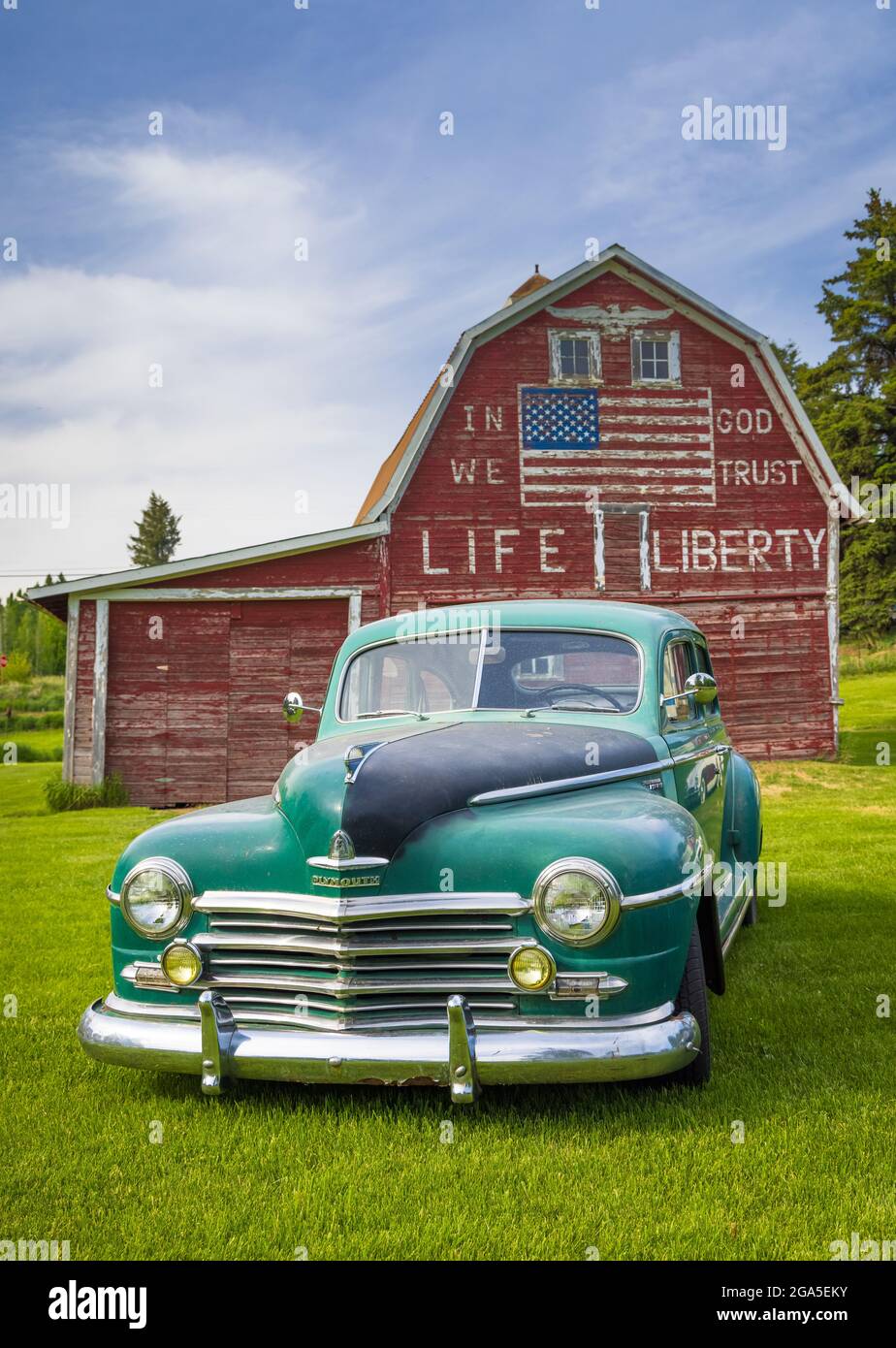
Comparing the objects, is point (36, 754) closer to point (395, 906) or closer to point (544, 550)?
point (544, 550)

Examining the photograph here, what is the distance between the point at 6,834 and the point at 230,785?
3.22 m

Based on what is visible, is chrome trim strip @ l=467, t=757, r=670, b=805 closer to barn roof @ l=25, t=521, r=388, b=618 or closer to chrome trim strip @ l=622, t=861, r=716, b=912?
chrome trim strip @ l=622, t=861, r=716, b=912

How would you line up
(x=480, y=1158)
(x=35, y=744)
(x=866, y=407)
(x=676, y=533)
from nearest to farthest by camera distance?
(x=480, y=1158), (x=676, y=533), (x=35, y=744), (x=866, y=407)

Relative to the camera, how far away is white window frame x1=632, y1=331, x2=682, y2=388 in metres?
15.6

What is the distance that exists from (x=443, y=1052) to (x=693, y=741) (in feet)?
6.95

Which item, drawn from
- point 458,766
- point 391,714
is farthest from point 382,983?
point 391,714

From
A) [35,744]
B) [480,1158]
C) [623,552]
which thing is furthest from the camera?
[35,744]

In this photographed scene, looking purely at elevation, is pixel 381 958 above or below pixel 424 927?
below

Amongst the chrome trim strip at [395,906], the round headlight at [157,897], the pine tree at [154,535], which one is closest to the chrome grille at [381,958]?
the chrome trim strip at [395,906]

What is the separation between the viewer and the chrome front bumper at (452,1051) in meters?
3.22

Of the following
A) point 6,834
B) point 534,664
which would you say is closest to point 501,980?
point 534,664

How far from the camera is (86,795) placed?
46.4 ft

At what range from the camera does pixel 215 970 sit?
357 cm
